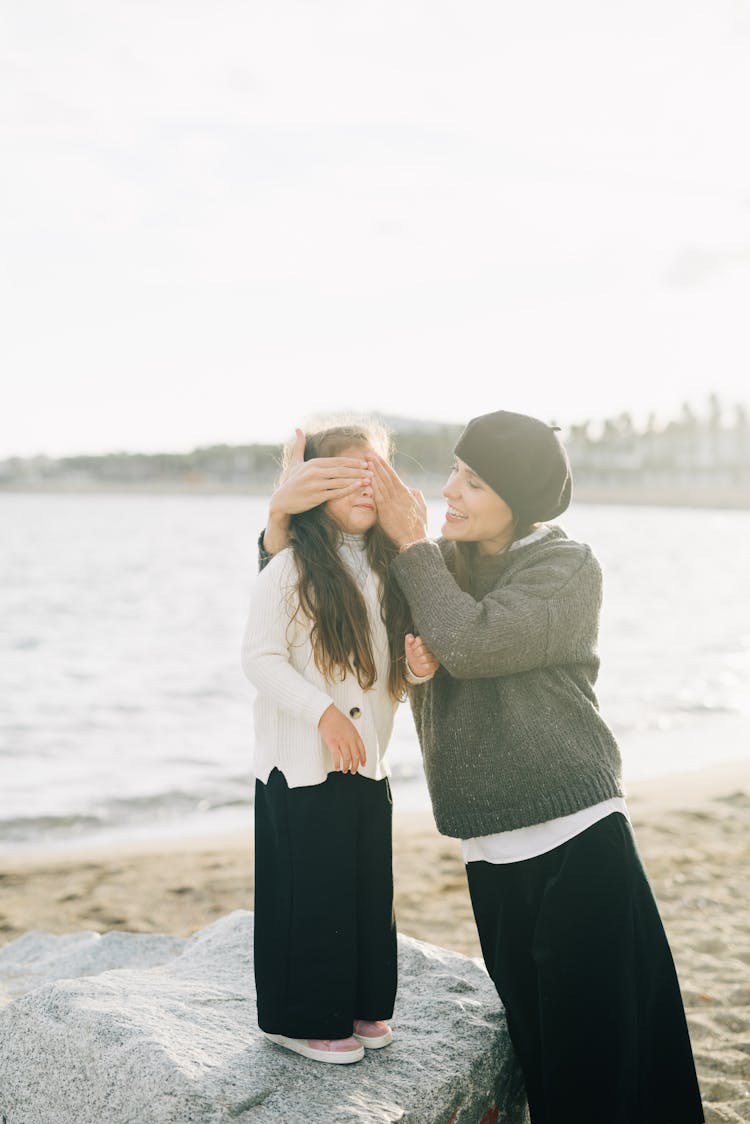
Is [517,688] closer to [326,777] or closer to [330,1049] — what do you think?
[326,777]

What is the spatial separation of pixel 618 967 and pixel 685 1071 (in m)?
0.33

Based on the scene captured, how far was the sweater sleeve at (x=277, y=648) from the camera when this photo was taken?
259 centimetres

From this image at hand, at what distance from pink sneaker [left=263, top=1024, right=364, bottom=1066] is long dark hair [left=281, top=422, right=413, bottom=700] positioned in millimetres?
879

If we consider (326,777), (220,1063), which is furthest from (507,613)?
(220,1063)

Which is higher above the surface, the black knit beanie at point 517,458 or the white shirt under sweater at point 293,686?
the black knit beanie at point 517,458

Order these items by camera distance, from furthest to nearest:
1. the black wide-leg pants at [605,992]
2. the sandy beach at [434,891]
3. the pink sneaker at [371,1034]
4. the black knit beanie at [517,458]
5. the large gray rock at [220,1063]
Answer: the sandy beach at [434,891]
the pink sneaker at [371,1034]
the black knit beanie at [517,458]
the black wide-leg pants at [605,992]
the large gray rock at [220,1063]

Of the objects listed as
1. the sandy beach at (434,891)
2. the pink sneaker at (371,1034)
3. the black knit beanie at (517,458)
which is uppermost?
the black knit beanie at (517,458)

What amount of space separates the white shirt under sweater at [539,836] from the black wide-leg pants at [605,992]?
20 millimetres

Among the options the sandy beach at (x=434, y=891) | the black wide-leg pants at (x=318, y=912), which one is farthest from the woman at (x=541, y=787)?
the sandy beach at (x=434, y=891)

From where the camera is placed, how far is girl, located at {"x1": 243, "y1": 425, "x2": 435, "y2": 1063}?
2.64 metres

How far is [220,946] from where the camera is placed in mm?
3719

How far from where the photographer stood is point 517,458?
2.67 m

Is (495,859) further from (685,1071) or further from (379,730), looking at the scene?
(685,1071)

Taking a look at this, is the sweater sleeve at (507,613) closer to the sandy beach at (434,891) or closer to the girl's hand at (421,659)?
the girl's hand at (421,659)
